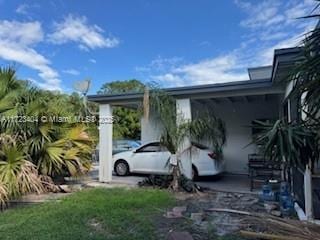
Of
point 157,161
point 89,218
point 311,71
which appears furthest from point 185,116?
point 311,71

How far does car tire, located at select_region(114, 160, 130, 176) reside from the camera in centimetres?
1245

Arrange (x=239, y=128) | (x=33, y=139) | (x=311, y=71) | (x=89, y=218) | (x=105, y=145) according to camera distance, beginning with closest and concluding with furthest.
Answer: (x=311, y=71) < (x=89, y=218) < (x=33, y=139) < (x=105, y=145) < (x=239, y=128)

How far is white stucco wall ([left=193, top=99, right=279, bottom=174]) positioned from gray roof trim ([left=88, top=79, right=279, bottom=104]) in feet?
13.8

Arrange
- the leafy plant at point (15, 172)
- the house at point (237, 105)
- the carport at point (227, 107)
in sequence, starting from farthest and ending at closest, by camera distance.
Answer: the carport at point (227, 107)
the leafy plant at point (15, 172)
the house at point (237, 105)

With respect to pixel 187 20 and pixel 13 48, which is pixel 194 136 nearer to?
pixel 187 20

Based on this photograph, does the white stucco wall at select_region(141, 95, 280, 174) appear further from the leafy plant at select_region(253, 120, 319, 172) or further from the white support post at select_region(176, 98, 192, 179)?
the leafy plant at select_region(253, 120, 319, 172)

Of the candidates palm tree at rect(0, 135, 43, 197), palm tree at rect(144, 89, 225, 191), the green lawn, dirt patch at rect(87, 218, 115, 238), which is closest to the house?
palm tree at rect(144, 89, 225, 191)

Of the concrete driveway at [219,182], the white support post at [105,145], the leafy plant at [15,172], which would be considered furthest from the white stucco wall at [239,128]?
the leafy plant at [15,172]

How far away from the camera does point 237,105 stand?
13.9m

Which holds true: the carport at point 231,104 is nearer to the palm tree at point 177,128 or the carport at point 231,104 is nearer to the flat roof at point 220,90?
the flat roof at point 220,90

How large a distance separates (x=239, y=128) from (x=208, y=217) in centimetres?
795

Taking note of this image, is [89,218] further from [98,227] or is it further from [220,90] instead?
[220,90]

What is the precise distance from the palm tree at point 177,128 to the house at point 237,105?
17.4 inches

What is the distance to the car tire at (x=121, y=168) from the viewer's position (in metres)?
12.5
